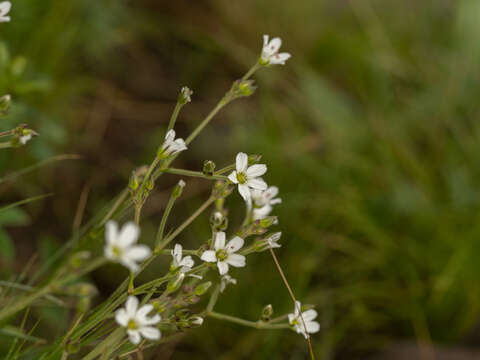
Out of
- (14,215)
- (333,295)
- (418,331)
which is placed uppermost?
(14,215)

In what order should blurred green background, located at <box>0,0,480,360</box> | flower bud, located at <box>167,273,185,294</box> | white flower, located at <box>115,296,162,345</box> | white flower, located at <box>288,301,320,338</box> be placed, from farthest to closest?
blurred green background, located at <box>0,0,480,360</box> → white flower, located at <box>288,301,320,338</box> → flower bud, located at <box>167,273,185,294</box> → white flower, located at <box>115,296,162,345</box>

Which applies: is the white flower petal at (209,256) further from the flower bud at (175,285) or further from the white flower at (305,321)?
the white flower at (305,321)

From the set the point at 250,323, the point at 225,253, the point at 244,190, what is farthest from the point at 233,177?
the point at 250,323

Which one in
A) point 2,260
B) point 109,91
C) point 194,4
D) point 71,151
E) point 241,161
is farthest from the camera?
point 194,4

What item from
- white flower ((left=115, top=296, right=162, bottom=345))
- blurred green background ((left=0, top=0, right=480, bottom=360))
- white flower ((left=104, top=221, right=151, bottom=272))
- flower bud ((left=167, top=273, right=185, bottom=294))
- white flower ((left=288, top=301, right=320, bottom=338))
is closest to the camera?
white flower ((left=104, top=221, right=151, bottom=272))

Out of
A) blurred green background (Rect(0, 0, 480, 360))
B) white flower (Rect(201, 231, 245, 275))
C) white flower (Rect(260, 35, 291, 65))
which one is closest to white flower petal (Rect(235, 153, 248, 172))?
white flower (Rect(201, 231, 245, 275))

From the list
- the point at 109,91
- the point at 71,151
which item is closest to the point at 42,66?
the point at 71,151

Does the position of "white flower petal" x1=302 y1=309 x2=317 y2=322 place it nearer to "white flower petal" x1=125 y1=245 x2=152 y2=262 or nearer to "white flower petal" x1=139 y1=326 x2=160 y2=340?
"white flower petal" x1=139 y1=326 x2=160 y2=340

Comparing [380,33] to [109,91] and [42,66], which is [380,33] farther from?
[42,66]
